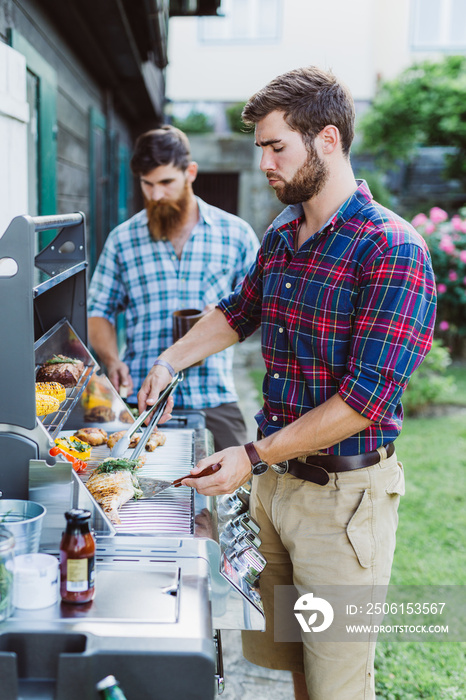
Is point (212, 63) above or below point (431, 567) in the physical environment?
above

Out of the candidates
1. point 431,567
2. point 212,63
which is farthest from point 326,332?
point 212,63

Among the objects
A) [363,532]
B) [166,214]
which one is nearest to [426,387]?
[166,214]

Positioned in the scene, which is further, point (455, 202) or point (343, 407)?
point (455, 202)

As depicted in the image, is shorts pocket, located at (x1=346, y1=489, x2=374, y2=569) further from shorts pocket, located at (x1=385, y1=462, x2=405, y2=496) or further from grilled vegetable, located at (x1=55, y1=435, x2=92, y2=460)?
grilled vegetable, located at (x1=55, y1=435, x2=92, y2=460)

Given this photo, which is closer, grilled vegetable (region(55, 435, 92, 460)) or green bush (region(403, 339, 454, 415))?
grilled vegetable (region(55, 435, 92, 460))

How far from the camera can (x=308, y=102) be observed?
191cm

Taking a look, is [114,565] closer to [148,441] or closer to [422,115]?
[148,441]

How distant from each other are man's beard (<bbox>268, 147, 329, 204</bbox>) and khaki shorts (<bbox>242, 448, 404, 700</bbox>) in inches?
32.9

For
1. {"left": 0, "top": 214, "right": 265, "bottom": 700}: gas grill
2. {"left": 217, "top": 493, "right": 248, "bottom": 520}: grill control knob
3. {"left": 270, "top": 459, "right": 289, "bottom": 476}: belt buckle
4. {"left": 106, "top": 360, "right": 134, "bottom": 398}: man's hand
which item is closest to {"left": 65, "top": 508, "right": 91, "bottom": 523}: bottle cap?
{"left": 0, "top": 214, "right": 265, "bottom": 700}: gas grill

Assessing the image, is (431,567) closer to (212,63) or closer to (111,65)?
(111,65)

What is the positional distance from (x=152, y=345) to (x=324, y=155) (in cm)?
146

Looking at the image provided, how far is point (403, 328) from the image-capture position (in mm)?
1808

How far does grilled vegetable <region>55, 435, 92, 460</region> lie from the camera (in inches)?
79.8

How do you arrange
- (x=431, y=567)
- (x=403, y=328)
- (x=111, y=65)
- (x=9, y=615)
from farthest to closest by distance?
1. (x=111, y=65)
2. (x=431, y=567)
3. (x=403, y=328)
4. (x=9, y=615)
